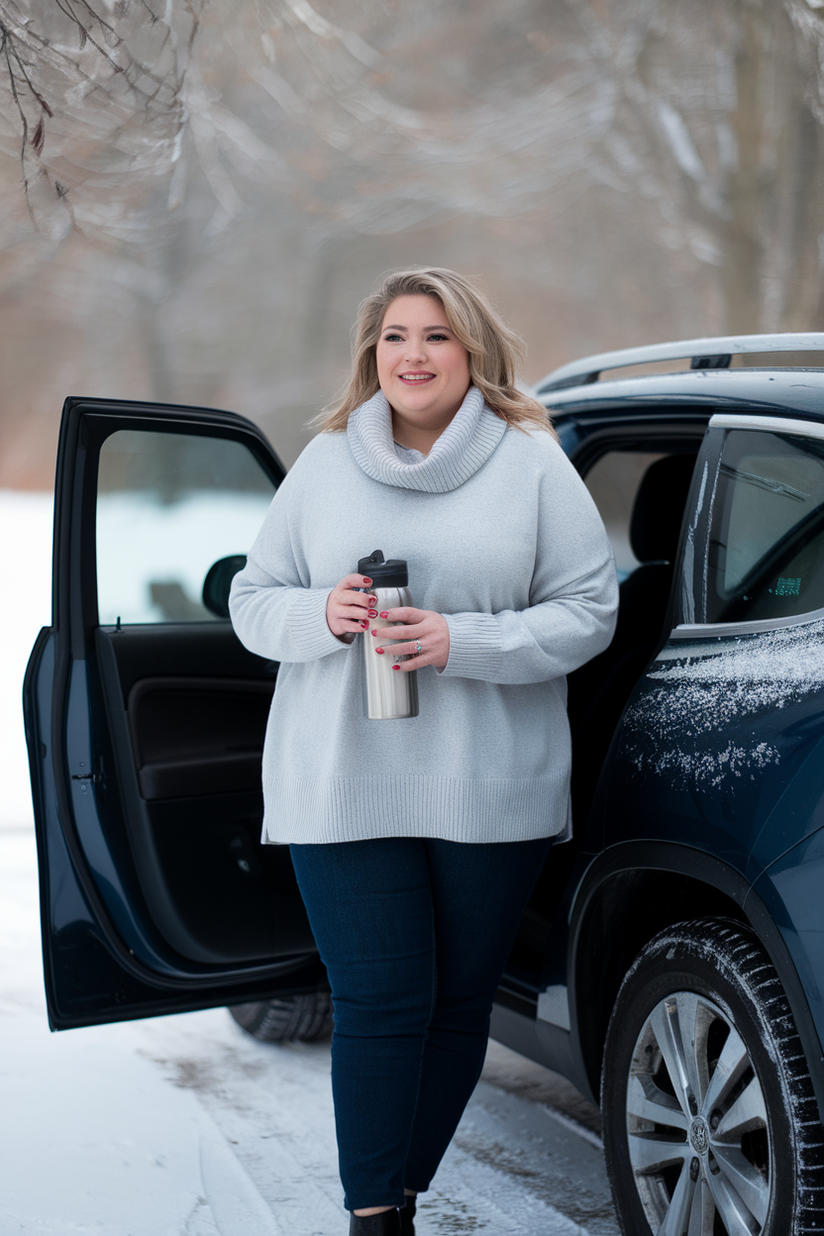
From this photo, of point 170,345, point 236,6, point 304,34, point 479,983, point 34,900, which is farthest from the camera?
point 170,345

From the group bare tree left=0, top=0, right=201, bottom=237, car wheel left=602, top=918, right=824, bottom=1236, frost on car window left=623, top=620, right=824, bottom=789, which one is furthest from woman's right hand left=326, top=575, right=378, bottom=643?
bare tree left=0, top=0, right=201, bottom=237

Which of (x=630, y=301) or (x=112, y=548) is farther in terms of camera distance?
(x=630, y=301)

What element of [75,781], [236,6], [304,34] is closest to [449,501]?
[75,781]

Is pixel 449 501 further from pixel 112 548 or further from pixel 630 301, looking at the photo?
pixel 630 301

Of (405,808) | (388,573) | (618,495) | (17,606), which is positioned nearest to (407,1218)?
(405,808)

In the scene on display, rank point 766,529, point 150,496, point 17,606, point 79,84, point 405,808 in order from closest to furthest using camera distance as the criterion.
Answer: point 405,808 → point 766,529 → point 150,496 → point 79,84 → point 17,606

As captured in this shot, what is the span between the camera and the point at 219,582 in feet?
10.3

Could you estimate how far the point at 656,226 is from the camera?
12867mm

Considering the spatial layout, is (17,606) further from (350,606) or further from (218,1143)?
(350,606)

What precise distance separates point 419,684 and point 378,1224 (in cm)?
97

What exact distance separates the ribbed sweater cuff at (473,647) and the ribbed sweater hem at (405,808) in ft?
0.66

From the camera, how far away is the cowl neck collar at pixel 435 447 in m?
2.24

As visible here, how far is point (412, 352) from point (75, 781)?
1.22m

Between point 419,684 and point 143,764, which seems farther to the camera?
point 143,764
